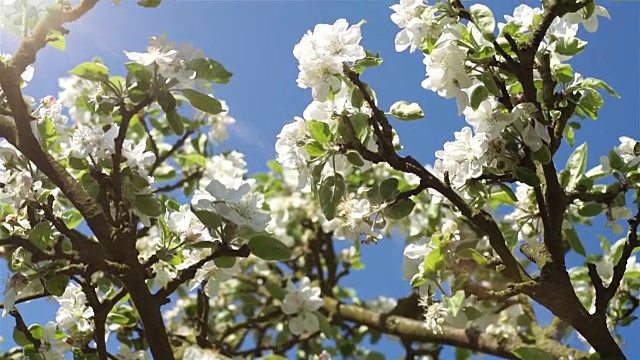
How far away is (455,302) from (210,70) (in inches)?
28.1

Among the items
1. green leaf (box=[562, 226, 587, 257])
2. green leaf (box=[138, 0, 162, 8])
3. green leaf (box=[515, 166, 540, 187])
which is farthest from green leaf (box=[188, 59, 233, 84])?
green leaf (box=[562, 226, 587, 257])

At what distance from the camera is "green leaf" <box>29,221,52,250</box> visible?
1526mm

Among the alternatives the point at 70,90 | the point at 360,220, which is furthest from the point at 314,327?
the point at 70,90

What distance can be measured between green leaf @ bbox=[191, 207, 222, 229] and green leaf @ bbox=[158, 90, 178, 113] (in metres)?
0.22

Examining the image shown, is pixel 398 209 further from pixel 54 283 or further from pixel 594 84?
pixel 54 283

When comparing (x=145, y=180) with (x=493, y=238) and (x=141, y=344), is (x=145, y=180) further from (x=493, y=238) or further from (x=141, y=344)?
(x=141, y=344)

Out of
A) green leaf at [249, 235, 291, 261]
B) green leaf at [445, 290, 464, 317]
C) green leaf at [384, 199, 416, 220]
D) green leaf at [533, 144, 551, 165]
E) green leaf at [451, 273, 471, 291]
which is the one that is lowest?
green leaf at [445, 290, 464, 317]

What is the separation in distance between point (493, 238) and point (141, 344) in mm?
1369

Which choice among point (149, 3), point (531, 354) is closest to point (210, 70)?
point (149, 3)

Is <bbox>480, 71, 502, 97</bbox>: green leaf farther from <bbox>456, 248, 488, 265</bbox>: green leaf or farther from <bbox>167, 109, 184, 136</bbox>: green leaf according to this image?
<bbox>167, 109, 184, 136</bbox>: green leaf

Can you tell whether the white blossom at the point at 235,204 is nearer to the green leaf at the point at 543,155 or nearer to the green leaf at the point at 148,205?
the green leaf at the point at 148,205

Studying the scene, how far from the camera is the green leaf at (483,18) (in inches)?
58.4

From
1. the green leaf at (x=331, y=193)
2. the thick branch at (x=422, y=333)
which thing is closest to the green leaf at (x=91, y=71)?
the green leaf at (x=331, y=193)

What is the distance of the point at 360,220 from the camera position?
5.13 ft
